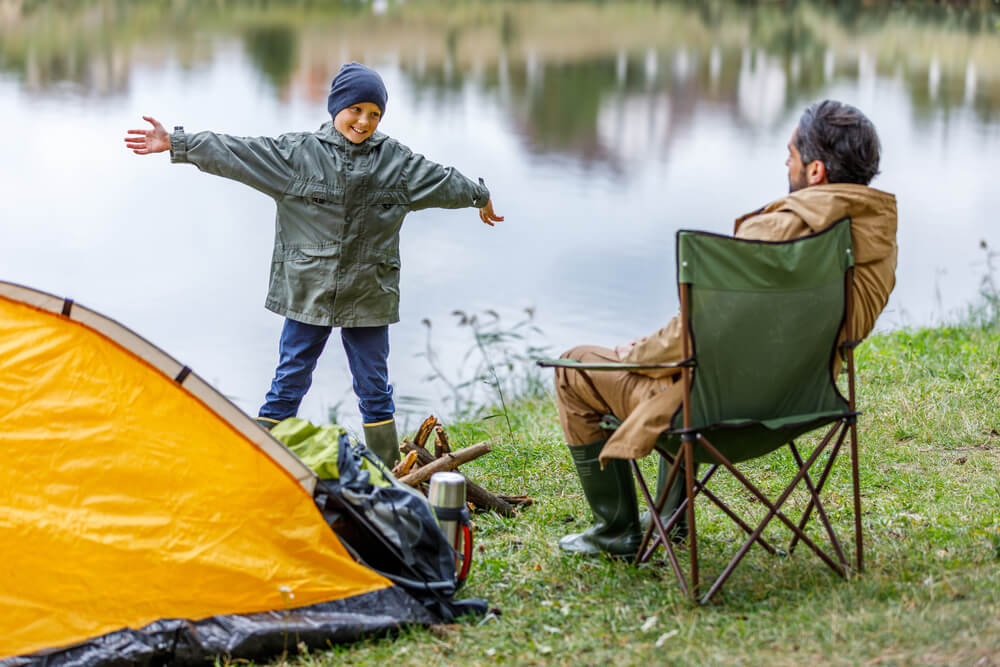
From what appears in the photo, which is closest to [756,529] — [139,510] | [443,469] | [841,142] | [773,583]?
[773,583]

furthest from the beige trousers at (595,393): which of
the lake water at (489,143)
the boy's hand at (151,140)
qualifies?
the lake water at (489,143)

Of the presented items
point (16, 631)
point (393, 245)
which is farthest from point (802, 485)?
point (16, 631)

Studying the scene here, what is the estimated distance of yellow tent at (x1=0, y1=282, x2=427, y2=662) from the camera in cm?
248

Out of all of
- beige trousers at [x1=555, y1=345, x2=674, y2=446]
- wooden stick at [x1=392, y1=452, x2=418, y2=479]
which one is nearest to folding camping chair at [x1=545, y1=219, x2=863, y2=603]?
beige trousers at [x1=555, y1=345, x2=674, y2=446]

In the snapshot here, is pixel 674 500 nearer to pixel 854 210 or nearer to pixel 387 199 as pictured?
pixel 854 210

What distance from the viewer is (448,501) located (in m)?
2.84

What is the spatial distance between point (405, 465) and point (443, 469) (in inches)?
4.9

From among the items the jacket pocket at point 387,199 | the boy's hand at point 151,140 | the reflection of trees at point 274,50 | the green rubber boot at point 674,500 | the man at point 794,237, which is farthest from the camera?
the reflection of trees at point 274,50

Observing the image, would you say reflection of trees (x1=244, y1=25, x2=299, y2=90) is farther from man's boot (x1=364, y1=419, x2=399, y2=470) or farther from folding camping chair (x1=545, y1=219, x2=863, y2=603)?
folding camping chair (x1=545, y1=219, x2=863, y2=603)

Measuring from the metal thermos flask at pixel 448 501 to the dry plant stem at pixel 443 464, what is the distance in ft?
1.81

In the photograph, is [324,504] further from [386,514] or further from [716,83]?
[716,83]

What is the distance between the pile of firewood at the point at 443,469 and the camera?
3490 mm

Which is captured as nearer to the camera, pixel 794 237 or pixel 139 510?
pixel 139 510

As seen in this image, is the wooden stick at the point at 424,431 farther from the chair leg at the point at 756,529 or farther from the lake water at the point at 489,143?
the lake water at the point at 489,143
